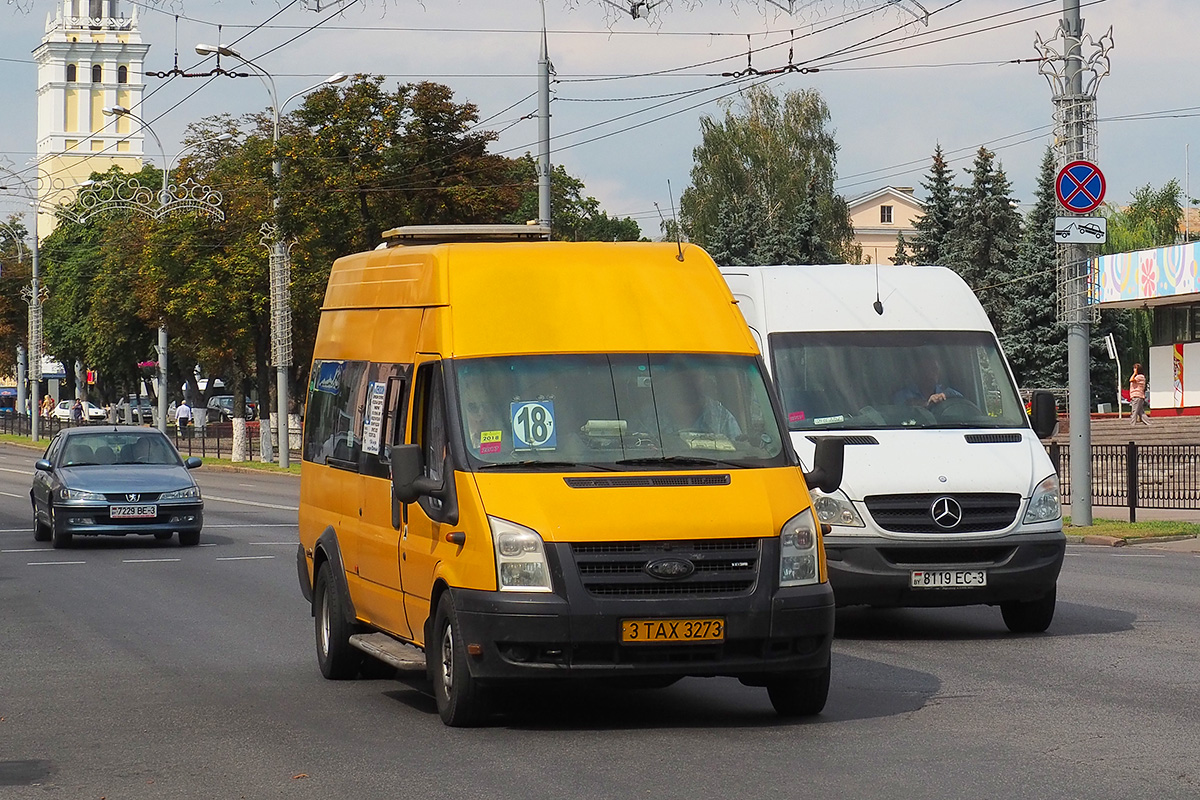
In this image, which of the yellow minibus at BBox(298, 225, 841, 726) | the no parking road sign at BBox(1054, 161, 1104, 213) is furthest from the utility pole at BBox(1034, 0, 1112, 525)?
the yellow minibus at BBox(298, 225, 841, 726)

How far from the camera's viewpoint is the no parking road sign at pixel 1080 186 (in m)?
23.4

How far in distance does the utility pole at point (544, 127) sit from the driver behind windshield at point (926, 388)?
69.6 ft

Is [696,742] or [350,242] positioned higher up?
[350,242]

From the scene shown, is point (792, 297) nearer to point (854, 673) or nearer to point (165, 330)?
point (854, 673)

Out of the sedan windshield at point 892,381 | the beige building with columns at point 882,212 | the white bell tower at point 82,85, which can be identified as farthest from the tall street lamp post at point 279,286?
the white bell tower at point 82,85

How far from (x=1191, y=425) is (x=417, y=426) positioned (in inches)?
1724

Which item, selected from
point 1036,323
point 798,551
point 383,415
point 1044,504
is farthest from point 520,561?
point 1036,323

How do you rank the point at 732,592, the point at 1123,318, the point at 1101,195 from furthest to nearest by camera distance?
the point at 1123,318 → the point at 1101,195 → the point at 732,592

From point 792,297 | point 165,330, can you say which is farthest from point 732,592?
point 165,330

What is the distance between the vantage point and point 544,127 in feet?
116

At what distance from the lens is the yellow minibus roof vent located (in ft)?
36.5

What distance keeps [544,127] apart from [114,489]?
15094 mm

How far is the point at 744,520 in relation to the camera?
8656 millimetres

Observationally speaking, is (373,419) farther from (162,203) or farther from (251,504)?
(162,203)
